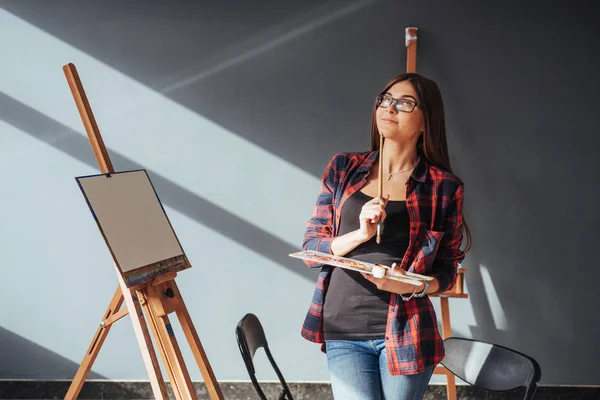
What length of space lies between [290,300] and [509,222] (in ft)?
4.03

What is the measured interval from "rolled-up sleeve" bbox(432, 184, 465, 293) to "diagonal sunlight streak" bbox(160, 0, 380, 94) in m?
1.64

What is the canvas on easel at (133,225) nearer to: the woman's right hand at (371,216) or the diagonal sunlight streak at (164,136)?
the diagonal sunlight streak at (164,136)

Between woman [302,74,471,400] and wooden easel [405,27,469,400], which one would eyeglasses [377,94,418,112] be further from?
wooden easel [405,27,469,400]

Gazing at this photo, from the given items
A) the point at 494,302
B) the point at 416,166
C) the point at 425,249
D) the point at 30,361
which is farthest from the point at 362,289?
the point at 30,361

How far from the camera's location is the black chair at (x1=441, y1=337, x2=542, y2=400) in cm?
186

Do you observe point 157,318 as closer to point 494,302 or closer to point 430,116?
point 430,116

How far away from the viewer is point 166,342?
2244 mm

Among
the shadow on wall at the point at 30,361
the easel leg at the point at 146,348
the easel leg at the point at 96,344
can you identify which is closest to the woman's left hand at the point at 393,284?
the easel leg at the point at 146,348

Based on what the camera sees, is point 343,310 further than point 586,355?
No

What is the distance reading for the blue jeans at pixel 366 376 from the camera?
5.48 feet

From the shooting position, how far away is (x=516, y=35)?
3145mm

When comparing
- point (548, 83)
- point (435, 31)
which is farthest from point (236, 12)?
point (548, 83)

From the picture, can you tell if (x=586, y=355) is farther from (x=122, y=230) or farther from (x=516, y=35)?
(x=122, y=230)

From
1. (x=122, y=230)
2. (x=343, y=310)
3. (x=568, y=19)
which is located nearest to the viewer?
(x=343, y=310)
